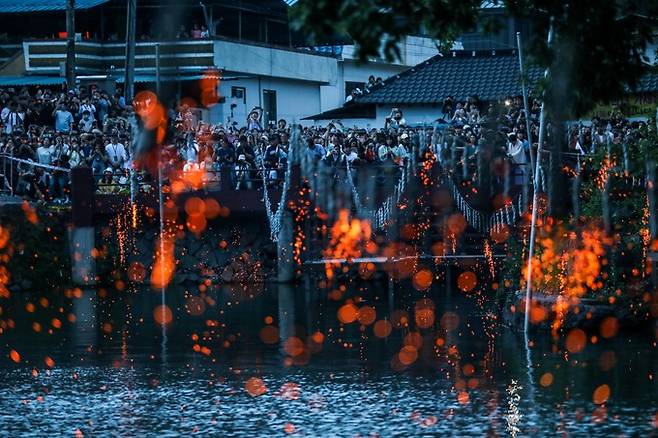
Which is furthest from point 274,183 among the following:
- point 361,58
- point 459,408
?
point 361,58

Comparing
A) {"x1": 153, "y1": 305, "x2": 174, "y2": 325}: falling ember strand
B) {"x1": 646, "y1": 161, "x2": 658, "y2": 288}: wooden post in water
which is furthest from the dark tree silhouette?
{"x1": 153, "y1": 305, "x2": 174, "y2": 325}: falling ember strand

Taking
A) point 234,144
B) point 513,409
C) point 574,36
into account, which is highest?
point 234,144

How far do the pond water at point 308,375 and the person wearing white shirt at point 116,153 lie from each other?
5.94 metres

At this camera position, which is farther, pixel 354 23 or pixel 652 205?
pixel 652 205

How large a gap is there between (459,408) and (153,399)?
4500 millimetres

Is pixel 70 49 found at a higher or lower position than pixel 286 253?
higher

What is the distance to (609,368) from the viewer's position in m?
25.0

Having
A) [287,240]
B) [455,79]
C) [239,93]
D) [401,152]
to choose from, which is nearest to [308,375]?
[401,152]

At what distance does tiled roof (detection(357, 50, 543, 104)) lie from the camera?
4734cm

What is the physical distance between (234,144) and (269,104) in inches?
754

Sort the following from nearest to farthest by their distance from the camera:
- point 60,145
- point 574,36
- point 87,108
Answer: point 574,36, point 60,145, point 87,108

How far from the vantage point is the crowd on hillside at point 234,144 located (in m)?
37.6

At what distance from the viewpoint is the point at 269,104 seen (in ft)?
194

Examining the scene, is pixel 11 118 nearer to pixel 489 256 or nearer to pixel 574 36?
pixel 489 256
